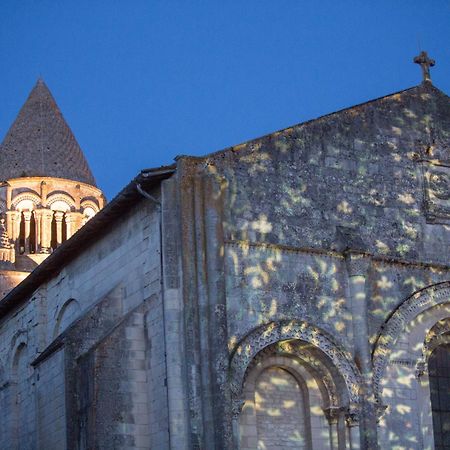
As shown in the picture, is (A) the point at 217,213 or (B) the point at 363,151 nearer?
(A) the point at 217,213

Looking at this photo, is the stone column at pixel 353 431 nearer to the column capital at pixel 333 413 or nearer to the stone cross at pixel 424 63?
the column capital at pixel 333 413

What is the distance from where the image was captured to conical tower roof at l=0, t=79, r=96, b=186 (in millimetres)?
43438

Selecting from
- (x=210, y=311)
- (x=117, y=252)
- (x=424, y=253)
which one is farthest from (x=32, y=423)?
(x=424, y=253)

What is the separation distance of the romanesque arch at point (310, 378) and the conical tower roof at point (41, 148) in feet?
73.9

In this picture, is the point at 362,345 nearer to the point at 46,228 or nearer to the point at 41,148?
the point at 46,228

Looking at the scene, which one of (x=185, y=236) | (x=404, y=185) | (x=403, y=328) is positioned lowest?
(x=403, y=328)

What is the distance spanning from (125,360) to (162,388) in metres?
0.98

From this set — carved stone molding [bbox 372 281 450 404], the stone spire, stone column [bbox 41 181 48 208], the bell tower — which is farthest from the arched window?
stone column [bbox 41 181 48 208]

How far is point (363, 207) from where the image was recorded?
24.1m

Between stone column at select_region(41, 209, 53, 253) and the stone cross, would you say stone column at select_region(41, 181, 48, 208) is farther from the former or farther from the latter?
the stone cross

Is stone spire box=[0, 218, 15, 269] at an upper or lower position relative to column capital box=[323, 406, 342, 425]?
upper

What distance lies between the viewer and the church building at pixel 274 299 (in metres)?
21.2

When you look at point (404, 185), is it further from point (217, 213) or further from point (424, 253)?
point (217, 213)

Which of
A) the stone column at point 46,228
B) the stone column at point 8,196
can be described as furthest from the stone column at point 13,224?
the stone column at point 46,228
